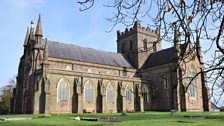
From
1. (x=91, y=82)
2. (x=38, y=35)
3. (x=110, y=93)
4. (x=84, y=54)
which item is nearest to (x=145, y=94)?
(x=110, y=93)

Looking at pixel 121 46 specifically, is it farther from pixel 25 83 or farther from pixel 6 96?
pixel 6 96

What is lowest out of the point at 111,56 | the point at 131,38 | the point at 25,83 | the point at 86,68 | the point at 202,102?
the point at 202,102

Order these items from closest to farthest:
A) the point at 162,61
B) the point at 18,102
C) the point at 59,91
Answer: the point at 59,91, the point at 18,102, the point at 162,61

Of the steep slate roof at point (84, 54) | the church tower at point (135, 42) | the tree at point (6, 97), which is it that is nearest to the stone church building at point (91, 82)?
the steep slate roof at point (84, 54)

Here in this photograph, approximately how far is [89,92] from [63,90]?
4732 millimetres

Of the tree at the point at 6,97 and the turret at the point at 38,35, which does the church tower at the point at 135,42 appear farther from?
the tree at the point at 6,97

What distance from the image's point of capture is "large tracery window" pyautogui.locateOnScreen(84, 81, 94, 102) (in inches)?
1588

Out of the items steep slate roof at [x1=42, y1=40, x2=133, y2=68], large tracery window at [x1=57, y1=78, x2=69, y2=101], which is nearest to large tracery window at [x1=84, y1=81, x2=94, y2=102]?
large tracery window at [x1=57, y1=78, x2=69, y2=101]

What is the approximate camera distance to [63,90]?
37.9 meters

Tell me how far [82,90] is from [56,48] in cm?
1101

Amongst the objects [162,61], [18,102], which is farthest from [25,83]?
[162,61]

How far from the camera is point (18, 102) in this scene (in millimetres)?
44062

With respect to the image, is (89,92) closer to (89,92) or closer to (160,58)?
(89,92)

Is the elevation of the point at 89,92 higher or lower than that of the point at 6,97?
higher
